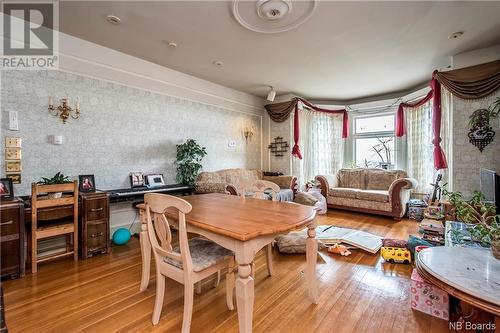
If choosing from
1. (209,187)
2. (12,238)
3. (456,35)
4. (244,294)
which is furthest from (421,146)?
(12,238)

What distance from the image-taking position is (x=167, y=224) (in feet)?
4.82

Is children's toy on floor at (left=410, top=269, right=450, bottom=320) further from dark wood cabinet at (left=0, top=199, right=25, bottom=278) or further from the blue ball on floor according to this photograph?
dark wood cabinet at (left=0, top=199, right=25, bottom=278)

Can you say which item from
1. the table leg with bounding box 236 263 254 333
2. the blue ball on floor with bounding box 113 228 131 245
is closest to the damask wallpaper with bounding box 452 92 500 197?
the table leg with bounding box 236 263 254 333

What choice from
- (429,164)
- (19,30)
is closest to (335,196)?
(429,164)

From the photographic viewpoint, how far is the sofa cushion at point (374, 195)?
14.3 feet

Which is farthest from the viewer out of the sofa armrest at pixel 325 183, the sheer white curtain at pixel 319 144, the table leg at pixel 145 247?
A: the sheer white curtain at pixel 319 144

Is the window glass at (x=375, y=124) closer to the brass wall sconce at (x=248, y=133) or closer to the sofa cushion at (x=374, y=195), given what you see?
the sofa cushion at (x=374, y=195)

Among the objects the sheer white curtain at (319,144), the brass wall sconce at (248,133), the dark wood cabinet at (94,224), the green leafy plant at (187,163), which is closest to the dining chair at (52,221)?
the dark wood cabinet at (94,224)

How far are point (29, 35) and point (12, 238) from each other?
225 cm

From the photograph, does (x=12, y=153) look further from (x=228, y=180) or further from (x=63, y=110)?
(x=228, y=180)

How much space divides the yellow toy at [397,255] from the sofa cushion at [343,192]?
2238 mm

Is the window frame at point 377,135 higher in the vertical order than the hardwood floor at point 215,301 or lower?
higher

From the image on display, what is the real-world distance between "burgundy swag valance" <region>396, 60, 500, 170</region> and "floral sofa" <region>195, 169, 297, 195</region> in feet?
8.19

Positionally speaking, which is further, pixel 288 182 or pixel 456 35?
pixel 288 182
